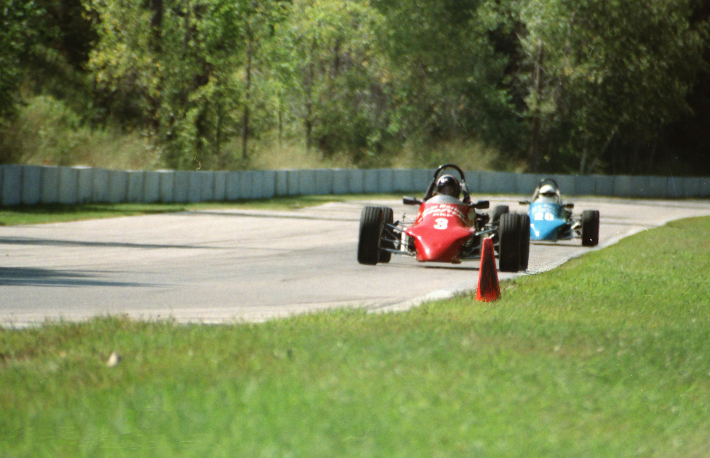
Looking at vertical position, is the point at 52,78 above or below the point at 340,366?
Result: above

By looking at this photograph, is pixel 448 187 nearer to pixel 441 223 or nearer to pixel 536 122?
pixel 441 223

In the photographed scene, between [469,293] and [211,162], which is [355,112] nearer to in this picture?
[211,162]

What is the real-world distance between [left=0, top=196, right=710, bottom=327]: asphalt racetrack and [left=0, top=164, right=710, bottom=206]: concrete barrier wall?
3.00 meters

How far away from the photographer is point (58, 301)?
27.7 ft

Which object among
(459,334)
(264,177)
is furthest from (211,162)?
(459,334)

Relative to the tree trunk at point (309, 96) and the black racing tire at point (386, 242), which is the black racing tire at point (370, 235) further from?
the tree trunk at point (309, 96)

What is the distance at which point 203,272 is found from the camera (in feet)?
36.3

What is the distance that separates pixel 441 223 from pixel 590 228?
5.27m

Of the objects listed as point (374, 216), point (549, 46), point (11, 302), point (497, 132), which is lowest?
Answer: point (11, 302)

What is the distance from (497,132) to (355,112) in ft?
24.5

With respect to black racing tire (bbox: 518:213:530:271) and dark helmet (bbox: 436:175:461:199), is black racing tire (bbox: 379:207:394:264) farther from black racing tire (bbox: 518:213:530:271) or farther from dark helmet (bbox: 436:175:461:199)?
black racing tire (bbox: 518:213:530:271)

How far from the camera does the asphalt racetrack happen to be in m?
8.29

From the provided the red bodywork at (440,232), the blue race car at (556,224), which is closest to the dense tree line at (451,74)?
the blue race car at (556,224)

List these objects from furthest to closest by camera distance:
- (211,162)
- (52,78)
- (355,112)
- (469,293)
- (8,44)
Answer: (355,112), (52,78), (211,162), (8,44), (469,293)
